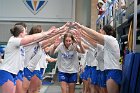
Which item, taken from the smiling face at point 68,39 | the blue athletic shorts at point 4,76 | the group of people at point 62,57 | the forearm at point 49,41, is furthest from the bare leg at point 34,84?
the blue athletic shorts at point 4,76

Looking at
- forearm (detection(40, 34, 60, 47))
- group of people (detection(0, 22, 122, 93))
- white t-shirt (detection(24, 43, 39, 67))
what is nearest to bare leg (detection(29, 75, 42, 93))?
group of people (detection(0, 22, 122, 93))

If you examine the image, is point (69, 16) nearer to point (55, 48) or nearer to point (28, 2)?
point (28, 2)

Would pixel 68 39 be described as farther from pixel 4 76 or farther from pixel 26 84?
pixel 4 76

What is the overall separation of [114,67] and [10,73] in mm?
1810

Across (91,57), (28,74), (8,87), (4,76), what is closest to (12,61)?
(4,76)

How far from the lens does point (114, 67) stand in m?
5.11

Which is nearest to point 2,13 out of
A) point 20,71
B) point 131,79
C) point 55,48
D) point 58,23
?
point 58,23

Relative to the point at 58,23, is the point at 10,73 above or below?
below

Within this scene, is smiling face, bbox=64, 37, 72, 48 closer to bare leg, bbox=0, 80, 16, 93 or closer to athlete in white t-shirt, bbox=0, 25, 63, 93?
athlete in white t-shirt, bbox=0, 25, 63, 93

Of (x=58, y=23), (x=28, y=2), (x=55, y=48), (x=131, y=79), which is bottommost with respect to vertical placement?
(x=131, y=79)

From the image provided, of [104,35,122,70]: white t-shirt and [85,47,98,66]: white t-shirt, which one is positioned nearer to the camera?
[104,35,122,70]: white t-shirt

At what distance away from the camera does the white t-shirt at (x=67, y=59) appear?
22.3ft

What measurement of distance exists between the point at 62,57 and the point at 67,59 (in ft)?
0.41

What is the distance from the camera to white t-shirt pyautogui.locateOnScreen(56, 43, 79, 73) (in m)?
6.80
